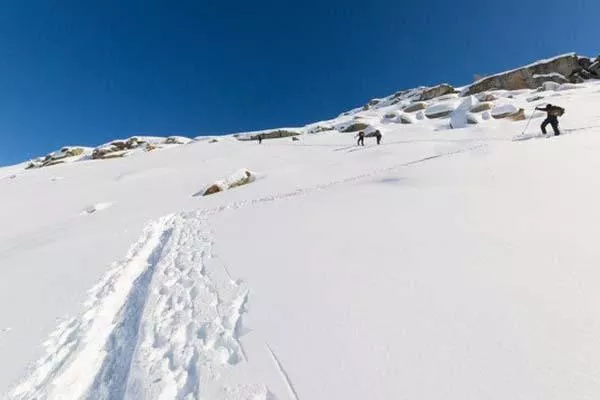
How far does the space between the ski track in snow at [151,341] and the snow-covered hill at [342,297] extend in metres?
0.02

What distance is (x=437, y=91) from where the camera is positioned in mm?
66500

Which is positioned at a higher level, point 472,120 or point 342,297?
point 472,120

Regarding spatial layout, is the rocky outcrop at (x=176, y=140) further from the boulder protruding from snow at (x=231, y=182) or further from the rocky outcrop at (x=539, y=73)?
the rocky outcrop at (x=539, y=73)

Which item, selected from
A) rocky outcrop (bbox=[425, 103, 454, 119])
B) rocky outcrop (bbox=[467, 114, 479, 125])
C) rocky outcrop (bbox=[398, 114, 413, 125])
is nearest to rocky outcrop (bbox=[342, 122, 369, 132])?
rocky outcrop (bbox=[398, 114, 413, 125])

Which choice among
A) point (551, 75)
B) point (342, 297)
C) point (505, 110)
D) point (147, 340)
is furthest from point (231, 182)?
point (551, 75)

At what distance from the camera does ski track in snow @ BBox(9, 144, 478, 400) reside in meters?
3.51

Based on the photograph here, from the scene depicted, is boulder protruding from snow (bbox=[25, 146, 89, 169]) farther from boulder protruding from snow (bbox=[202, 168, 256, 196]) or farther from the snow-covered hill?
the snow-covered hill

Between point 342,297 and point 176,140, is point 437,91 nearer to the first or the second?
point 176,140

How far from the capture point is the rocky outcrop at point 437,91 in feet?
216

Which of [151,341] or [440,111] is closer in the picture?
[151,341]

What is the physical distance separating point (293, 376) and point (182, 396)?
1.12 metres

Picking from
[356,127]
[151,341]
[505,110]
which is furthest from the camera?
[356,127]

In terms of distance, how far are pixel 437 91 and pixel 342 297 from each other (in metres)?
71.3

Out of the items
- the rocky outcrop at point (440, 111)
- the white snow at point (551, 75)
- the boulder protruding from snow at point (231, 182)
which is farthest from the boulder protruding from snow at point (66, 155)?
the white snow at point (551, 75)
